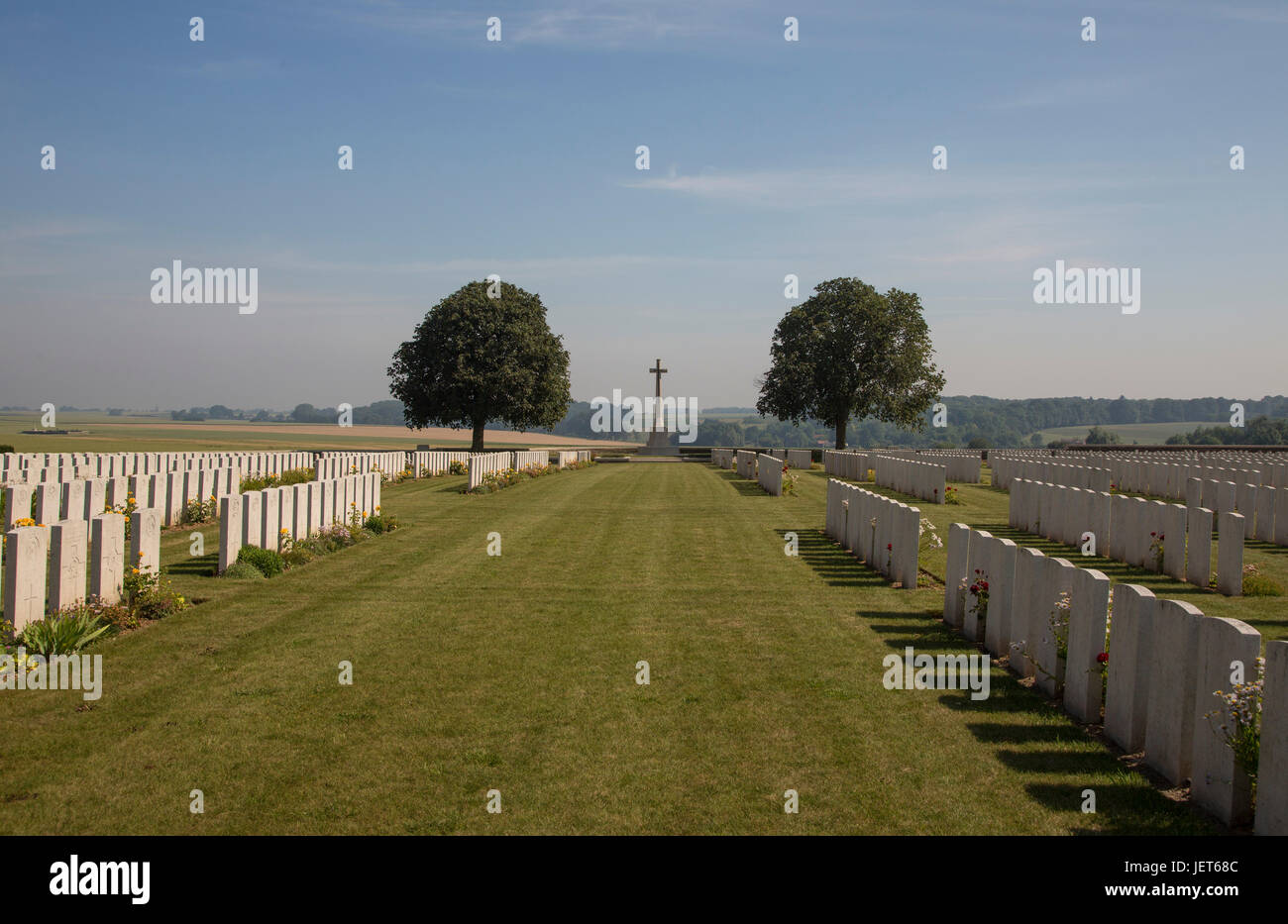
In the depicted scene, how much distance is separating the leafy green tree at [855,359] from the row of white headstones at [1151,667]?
5262cm

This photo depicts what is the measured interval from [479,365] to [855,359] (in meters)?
24.5

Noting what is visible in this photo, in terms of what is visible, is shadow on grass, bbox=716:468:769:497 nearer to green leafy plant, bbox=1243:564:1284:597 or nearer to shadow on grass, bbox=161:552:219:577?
green leafy plant, bbox=1243:564:1284:597

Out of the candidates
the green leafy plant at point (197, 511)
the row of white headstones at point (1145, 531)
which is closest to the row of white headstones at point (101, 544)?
the green leafy plant at point (197, 511)

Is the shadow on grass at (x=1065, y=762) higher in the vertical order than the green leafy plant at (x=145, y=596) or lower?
lower

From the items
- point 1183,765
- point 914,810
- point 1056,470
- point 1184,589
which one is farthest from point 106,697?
point 1056,470

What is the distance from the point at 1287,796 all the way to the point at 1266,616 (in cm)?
726

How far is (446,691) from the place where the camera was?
7.40 meters

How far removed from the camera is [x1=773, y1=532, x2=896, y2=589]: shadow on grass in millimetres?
12812

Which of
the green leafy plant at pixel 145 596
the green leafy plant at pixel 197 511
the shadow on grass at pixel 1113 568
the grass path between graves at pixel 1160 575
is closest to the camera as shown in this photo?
the green leafy plant at pixel 145 596

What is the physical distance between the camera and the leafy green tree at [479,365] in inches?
2140

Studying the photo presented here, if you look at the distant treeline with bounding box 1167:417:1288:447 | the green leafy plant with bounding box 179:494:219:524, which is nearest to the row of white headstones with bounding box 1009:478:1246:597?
the green leafy plant with bounding box 179:494:219:524

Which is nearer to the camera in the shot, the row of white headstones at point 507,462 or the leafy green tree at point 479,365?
the row of white headstones at point 507,462

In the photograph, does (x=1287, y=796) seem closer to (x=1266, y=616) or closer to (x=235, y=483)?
(x=1266, y=616)

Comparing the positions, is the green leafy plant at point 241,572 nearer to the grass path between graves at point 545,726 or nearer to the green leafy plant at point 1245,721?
the grass path between graves at point 545,726
